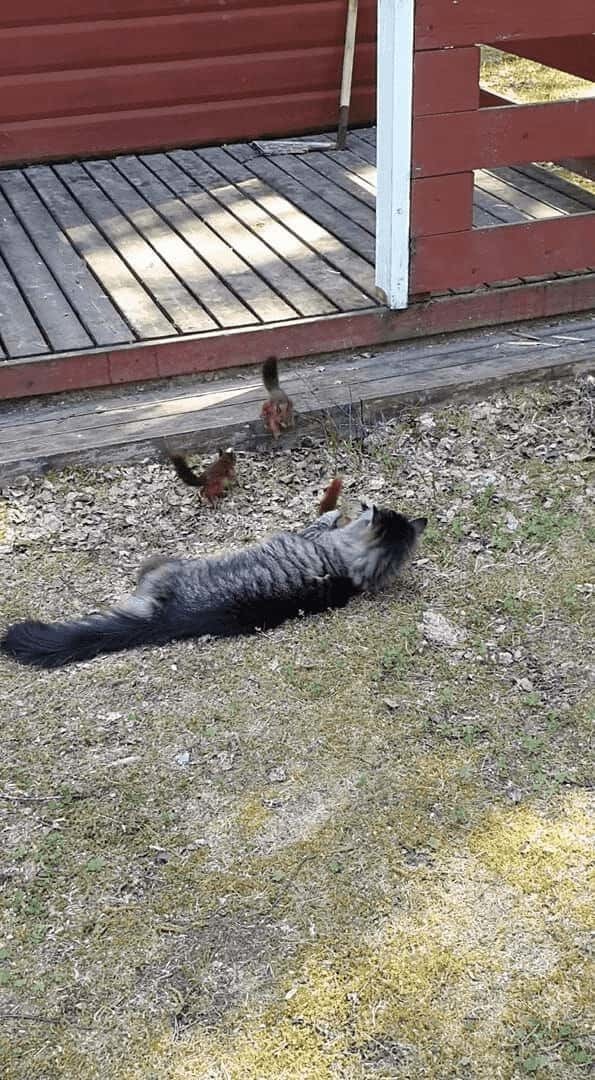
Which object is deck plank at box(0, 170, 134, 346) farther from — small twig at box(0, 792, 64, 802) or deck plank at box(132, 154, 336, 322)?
small twig at box(0, 792, 64, 802)

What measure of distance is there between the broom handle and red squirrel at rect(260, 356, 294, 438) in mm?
3155

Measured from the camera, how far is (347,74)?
7.42 m

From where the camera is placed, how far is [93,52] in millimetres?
7016

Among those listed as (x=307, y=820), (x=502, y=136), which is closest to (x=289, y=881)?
(x=307, y=820)

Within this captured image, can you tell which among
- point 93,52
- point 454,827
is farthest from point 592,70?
point 454,827

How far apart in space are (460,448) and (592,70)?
10.2 ft

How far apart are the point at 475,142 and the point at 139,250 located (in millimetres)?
1829

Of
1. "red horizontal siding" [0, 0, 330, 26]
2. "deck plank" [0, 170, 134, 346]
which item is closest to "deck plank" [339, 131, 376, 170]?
"red horizontal siding" [0, 0, 330, 26]

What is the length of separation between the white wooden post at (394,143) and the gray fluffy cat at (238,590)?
5.13 feet

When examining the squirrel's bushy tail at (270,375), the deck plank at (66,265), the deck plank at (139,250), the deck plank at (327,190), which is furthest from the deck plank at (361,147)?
the squirrel's bushy tail at (270,375)

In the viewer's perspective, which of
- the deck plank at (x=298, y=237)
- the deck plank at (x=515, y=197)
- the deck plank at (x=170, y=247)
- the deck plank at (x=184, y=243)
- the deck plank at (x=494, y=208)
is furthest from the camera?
the deck plank at (x=515, y=197)

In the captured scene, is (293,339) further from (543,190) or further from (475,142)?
(543,190)

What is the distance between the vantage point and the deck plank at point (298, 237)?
5611 millimetres

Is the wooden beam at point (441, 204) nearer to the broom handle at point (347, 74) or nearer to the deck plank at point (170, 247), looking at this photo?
the deck plank at point (170, 247)
